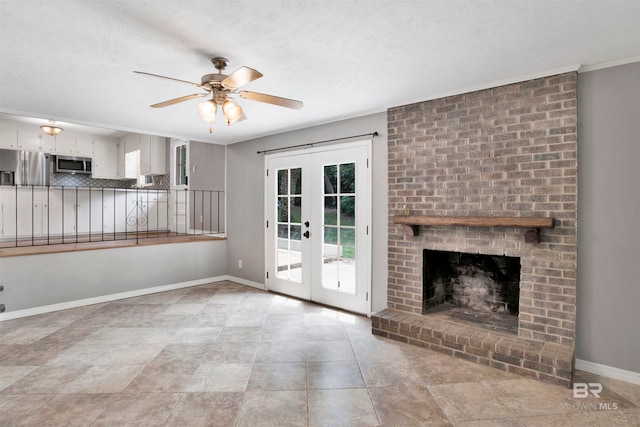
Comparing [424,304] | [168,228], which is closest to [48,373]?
[424,304]

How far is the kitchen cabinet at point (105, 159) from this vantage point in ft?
25.1

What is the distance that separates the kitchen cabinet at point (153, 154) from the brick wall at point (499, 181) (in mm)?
5302

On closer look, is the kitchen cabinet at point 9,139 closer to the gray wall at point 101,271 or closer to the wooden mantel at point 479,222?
A: the gray wall at point 101,271

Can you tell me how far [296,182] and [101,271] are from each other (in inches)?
113

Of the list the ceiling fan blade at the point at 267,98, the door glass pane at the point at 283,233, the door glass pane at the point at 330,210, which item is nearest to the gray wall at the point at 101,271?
the door glass pane at the point at 283,233

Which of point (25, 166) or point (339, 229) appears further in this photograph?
point (25, 166)

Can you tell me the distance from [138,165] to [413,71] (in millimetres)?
6838

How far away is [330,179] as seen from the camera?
174 inches

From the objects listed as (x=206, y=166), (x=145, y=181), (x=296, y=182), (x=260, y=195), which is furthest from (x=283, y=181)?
(x=145, y=181)

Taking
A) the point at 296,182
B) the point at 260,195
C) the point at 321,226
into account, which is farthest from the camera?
the point at 260,195

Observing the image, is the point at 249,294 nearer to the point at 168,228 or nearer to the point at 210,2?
the point at 168,228

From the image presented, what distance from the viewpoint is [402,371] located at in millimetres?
2768
